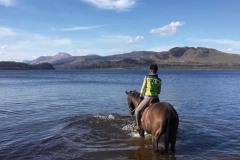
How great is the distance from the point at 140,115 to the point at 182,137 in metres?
3.25

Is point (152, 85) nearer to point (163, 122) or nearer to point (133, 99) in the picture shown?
point (163, 122)

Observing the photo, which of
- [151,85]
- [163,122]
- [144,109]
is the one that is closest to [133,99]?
[144,109]

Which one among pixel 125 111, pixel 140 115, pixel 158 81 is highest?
pixel 158 81

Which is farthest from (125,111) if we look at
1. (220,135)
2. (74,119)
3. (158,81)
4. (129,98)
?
(158,81)

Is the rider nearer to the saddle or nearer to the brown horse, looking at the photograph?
the saddle

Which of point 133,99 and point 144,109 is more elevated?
point 133,99

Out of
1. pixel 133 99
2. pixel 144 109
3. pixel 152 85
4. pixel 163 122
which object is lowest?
pixel 163 122

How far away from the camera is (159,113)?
1021cm

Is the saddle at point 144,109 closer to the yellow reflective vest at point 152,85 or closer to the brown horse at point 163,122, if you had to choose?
the yellow reflective vest at point 152,85

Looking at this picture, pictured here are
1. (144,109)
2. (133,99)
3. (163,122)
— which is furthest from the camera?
(133,99)

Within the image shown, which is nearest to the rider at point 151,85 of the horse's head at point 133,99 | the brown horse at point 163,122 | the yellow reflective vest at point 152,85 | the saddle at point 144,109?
the yellow reflective vest at point 152,85

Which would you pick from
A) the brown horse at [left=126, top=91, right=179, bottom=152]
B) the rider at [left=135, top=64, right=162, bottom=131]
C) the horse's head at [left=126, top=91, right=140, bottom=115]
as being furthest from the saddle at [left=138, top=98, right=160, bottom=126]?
the horse's head at [left=126, top=91, right=140, bottom=115]

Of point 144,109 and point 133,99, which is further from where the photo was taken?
point 133,99

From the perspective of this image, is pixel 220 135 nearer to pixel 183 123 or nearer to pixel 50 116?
pixel 183 123
